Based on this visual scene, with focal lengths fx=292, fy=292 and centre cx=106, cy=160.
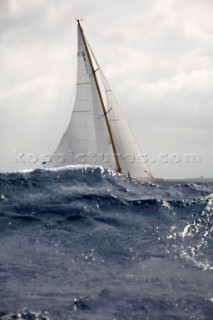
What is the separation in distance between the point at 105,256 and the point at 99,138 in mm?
22715

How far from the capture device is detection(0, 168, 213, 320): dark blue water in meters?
5.18

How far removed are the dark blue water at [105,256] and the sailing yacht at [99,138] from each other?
1383 centimetres

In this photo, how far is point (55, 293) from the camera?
18.5 feet

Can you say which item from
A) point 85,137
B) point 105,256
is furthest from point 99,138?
point 105,256

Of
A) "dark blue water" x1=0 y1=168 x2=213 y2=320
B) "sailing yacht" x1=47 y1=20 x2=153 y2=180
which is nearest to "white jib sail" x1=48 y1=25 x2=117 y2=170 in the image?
"sailing yacht" x1=47 y1=20 x2=153 y2=180

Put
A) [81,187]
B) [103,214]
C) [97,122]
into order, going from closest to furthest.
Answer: [103,214] → [81,187] → [97,122]

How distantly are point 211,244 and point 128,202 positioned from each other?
5.47 meters

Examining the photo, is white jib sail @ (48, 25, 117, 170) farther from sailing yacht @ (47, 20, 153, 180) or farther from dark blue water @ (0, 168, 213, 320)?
dark blue water @ (0, 168, 213, 320)

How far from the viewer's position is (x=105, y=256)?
7.74 m

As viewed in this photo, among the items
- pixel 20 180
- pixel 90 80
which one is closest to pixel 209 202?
pixel 20 180

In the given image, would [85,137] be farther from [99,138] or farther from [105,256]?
[105,256]

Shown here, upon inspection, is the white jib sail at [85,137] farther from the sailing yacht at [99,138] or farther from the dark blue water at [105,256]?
the dark blue water at [105,256]

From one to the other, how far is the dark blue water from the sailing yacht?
1383 centimetres

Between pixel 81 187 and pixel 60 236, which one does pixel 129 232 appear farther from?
pixel 81 187
